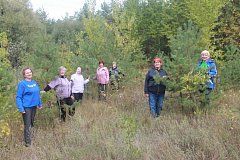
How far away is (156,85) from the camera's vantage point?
28.3ft

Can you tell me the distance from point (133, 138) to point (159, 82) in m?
2.66

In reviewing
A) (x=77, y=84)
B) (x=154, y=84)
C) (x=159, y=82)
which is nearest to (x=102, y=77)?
(x=77, y=84)

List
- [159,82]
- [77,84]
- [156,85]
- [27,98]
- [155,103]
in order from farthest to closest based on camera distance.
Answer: [77,84], [155,103], [156,85], [159,82], [27,98]

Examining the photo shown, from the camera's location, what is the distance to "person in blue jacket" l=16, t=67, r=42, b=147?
7218mm

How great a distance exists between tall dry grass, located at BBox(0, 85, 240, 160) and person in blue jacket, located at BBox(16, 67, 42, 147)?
0.32 metres

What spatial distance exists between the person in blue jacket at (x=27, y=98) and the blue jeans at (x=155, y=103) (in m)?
2.78

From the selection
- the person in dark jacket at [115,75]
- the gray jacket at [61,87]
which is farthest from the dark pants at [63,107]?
the person in dark jacket at [115,75]

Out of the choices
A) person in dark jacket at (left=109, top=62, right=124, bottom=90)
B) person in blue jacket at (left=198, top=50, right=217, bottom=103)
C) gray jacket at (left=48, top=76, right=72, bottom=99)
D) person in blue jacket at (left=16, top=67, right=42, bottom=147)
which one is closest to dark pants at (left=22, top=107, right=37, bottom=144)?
person in blue jacket at (left=16, top=67, right=42, bottom=147)

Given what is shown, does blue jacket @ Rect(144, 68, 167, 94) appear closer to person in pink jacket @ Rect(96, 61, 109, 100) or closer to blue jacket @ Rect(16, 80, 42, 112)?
blue jacket @ Rect(16, 80, 42, 112)

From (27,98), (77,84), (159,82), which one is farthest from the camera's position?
(77,84)

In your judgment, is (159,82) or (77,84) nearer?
(159,82)

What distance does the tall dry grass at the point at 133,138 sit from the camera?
17.7ft

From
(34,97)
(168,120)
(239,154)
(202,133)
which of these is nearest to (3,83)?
(34,97)

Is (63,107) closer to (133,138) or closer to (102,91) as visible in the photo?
(133,138)
